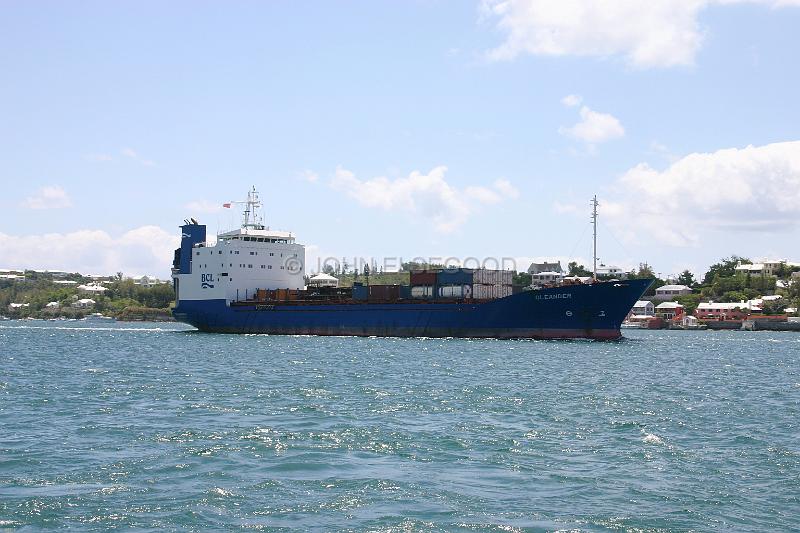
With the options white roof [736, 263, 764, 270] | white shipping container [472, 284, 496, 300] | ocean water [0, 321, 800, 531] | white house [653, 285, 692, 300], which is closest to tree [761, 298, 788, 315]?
white house [653, 285, 692, 300]

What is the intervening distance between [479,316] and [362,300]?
407 inches

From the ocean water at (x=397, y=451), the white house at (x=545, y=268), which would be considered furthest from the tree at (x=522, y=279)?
the ocean water at (x=397, y=451)

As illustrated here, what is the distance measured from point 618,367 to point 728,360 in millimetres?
13974

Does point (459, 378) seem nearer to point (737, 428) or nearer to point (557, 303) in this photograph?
point (737, 428)

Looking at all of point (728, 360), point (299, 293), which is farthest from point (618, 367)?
point (299, 293)

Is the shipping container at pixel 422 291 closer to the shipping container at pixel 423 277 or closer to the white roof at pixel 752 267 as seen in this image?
the shipping container at pixel 423 277

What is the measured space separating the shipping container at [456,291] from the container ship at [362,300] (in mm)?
68

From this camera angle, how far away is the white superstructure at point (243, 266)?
67125mm

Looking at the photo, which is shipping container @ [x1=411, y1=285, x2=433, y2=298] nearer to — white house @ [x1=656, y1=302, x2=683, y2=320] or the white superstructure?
the white superstructure

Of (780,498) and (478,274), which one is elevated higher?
(478,274)

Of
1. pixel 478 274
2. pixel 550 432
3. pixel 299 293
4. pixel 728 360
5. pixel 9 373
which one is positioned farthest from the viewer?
pixel 299 293

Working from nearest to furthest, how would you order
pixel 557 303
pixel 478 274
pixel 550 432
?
pixel 550 432, pixel 557 303, pixel 478 274

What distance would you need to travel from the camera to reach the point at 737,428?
65.9 feet

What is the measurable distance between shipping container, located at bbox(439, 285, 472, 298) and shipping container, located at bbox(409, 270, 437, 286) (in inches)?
38.1
